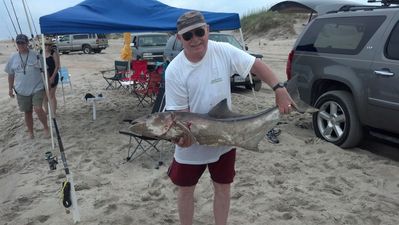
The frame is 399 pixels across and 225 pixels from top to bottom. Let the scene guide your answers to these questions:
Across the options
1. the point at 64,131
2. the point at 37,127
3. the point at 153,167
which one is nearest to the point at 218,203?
the point at 153,167

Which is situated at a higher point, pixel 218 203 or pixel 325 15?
pixel 325 15

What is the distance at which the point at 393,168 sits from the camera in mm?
5305

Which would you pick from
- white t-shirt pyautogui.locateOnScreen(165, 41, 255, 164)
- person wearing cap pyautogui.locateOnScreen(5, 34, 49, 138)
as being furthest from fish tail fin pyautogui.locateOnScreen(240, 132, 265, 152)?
person wearing cap pyautogui.locateOnScreen(5, 34, 49, 138)

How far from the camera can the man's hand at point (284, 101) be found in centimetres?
298

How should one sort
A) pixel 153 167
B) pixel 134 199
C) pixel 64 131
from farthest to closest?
pixel 64 131 < pixel 153 167 < pixel 134 199

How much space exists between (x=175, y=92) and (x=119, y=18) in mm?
5962

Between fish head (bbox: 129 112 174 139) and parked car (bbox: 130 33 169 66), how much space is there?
1651 cm

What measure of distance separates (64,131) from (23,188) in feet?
9.02

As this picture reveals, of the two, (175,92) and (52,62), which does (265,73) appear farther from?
(52,62)

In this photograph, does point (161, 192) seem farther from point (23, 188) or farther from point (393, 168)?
point (393, 168)

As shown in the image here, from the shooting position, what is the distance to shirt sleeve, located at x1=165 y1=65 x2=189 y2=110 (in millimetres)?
3021

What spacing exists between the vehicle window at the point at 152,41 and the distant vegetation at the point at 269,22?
15.7 m

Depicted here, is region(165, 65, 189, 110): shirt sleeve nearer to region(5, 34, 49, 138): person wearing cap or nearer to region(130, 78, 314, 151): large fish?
region(130, 78, 314, 151): large fish

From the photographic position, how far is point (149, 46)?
20281 mm
